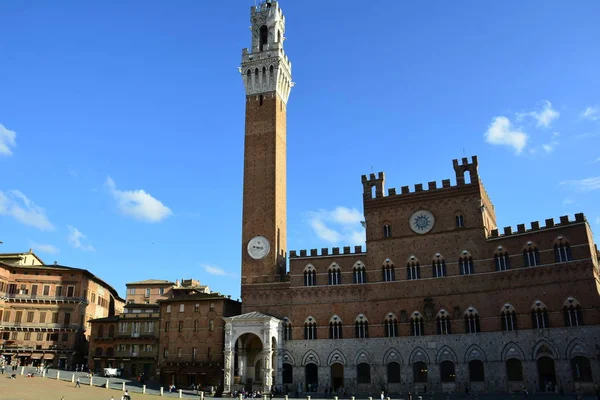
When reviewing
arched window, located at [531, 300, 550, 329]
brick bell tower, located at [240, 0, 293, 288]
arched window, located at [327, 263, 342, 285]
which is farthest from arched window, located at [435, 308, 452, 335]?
brick bell tower, located at [240, 0, 293, 288]

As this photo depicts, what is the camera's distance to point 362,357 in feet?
173

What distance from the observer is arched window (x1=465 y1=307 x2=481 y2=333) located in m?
49.2

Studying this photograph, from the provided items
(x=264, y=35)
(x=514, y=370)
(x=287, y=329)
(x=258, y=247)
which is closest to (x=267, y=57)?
(x=264, y=35)

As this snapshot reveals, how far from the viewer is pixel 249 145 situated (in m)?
63.8

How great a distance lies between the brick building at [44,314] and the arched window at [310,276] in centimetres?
2844

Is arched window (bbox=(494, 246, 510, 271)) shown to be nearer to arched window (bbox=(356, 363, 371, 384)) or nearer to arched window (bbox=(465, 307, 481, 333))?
arched window (bbox=(465, 307, 481, 333))

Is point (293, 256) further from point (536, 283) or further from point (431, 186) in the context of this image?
point (536, 283)

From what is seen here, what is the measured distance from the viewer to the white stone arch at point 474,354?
48.0m

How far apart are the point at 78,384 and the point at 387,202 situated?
3398 centimetres

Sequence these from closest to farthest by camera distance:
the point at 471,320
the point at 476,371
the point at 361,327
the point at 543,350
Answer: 1. the point at 543,350
2. the point at 476,371
3. the point at 471,320
4. the point at 361,327

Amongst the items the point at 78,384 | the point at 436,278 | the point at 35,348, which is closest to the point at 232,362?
the point at 78,384

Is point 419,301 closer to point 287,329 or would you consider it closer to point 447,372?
point 447,372

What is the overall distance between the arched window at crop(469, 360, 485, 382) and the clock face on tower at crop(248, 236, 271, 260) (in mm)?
23359

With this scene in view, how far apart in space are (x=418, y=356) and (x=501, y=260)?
11.7m
